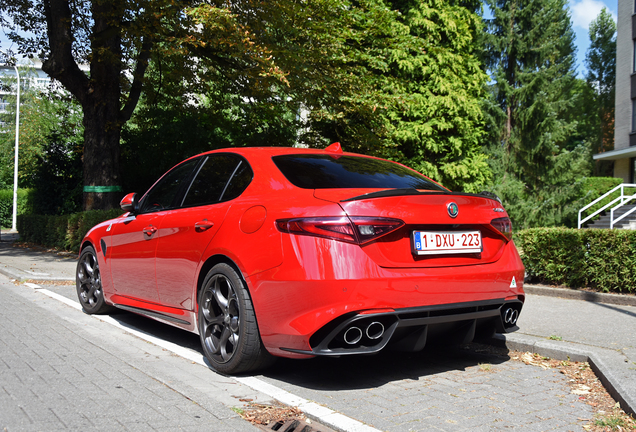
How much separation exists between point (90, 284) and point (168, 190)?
6.67ft

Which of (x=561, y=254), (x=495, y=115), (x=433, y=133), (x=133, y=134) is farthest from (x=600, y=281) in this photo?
(x=495, y=115)

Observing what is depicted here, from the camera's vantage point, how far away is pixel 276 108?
58.2 feet

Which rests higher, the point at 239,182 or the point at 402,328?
the point at 239,182

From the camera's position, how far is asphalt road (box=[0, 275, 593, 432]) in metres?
3.39

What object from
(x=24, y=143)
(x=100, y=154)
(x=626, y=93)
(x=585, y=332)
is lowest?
(x=585, y=332)

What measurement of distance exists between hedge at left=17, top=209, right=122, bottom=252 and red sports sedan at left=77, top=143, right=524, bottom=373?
9.51 meters

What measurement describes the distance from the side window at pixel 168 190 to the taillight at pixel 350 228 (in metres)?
1.93

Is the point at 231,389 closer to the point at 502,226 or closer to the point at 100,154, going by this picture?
the point at 502,226

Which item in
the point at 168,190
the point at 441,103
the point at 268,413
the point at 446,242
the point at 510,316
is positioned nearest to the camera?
the point at 268,413

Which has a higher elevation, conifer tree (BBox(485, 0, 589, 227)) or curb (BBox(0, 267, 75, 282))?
conifer tree (BBox(485, 0, 589, 227))

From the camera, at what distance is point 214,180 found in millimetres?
4902

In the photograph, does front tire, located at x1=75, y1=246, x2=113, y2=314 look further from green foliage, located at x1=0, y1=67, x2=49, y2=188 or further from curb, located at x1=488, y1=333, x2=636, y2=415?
green foliage, located at x1=0, y1=67, x2=49, y2=188

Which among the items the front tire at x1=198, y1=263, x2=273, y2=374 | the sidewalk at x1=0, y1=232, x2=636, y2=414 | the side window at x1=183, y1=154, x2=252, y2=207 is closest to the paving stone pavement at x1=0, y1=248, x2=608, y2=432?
the front tire at x1=198, y1=263, x2=273, y2=374

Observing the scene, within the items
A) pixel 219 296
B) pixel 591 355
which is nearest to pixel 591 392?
pixel 591 355
